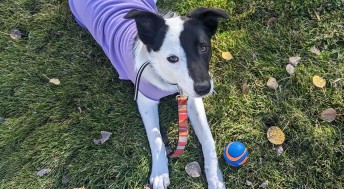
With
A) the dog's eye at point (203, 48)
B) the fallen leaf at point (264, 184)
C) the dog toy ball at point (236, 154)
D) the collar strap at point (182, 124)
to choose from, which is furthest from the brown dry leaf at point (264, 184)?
the dog's eye at point (203, 48)

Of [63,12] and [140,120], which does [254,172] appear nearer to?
[140,120]

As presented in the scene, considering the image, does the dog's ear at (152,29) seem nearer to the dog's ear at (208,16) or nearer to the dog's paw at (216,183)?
the dog's ear at (208,16)

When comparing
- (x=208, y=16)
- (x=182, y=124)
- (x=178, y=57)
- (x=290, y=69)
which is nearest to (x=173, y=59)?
(x=178, y=57)

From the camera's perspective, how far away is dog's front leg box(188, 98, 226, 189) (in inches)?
126

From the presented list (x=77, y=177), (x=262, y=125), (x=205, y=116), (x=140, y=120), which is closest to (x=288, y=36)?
(x=262, y=125)

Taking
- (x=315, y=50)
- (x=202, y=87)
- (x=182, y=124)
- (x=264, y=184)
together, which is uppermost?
(x=202, y=87)

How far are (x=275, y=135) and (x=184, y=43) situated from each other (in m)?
1.24

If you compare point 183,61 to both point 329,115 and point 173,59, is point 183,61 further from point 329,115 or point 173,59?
point 329,115

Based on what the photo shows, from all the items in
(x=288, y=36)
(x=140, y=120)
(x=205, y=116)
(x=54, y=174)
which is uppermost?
(x=288, y=36)

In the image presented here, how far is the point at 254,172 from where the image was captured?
A: 3295mm

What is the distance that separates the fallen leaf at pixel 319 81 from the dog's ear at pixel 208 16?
4.13 ft

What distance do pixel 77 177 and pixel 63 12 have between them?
2.01 meters

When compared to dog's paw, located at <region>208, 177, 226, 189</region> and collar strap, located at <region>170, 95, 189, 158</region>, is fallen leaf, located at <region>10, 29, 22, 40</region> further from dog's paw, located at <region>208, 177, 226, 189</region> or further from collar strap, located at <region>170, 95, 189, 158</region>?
dog's paw, located at <region>208, 177, 226, 189</region>

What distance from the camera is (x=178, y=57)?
9.40 feet
